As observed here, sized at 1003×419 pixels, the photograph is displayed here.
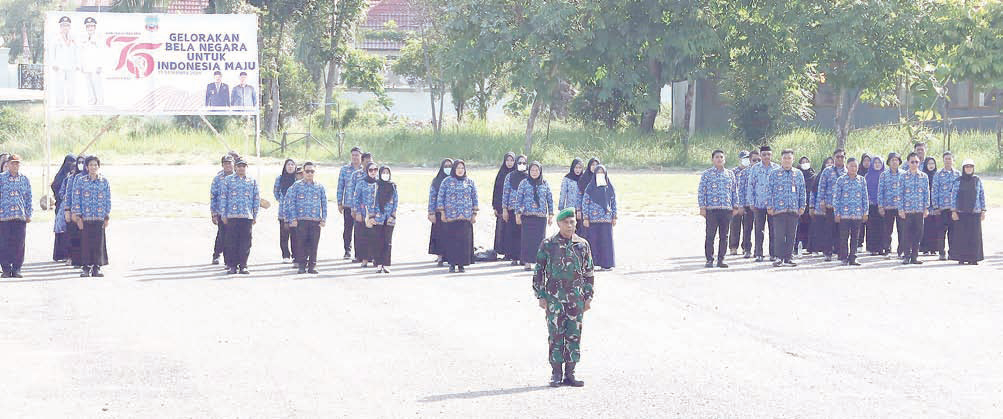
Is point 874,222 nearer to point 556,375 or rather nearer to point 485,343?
point 485,343

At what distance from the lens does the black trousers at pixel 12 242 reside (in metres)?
16.1

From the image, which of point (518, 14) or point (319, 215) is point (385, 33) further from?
point (319, 215)

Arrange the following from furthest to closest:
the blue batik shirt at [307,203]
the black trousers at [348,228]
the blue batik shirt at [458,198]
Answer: the black trousers at [348,228] → the blue batik shirt at [458,198] → the blue batik shirt at [307,203]

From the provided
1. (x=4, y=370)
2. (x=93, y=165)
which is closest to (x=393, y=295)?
(x=93, y=165)

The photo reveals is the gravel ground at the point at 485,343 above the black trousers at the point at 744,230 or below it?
below

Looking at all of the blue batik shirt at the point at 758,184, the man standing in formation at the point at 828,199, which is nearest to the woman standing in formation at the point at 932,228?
the man standing in formation at the point at 828,199

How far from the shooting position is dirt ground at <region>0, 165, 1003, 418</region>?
364 inches

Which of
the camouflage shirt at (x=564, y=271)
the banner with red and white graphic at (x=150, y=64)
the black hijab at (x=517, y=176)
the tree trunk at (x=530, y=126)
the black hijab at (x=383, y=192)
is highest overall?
the banner with red and white graphic at (x=150, y=64)

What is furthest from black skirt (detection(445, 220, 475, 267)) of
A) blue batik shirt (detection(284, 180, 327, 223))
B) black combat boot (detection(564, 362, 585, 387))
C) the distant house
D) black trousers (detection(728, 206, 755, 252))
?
the distant house

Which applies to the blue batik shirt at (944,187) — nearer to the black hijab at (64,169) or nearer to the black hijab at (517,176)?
the black hijab at (517,176)

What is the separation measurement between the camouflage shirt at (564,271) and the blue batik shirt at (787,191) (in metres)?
8.64

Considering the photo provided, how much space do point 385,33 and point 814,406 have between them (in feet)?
172

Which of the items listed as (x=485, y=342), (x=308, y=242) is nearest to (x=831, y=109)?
(x=308, y=242)

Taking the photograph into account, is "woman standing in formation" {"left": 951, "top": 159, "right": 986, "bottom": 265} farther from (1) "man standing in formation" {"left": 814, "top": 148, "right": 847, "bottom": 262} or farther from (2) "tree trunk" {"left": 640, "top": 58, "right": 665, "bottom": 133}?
(2) "tree trunk" {"left": 640, "top": 58, "right": 665, "bottom": 133}
